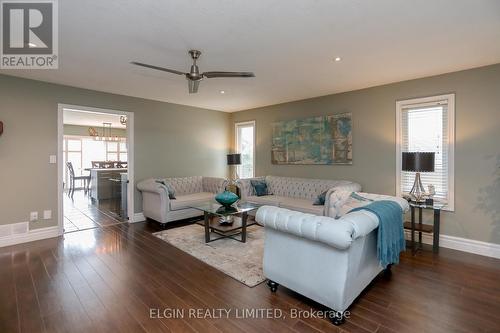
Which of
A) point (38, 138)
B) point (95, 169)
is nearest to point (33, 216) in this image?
point (38, 138)

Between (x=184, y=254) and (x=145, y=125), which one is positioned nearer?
(x=184, y=254)

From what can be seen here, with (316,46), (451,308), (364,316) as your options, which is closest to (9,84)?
(316,46)

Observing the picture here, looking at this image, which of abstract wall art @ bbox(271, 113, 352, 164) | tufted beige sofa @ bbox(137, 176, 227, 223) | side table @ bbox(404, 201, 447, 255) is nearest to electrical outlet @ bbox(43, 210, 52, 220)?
tufted beige sofa @ bbox(137, 176, 227, 223)

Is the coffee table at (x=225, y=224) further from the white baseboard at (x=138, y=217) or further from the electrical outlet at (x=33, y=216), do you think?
the electrical outlet at (x=33, y=216)

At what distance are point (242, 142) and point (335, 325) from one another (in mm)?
5488

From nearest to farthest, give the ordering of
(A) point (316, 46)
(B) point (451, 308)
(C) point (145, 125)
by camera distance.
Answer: (B) point (451, 308) < (A) point (316, 46) < (C) point (145, 125)

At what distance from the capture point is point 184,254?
11.9 feet

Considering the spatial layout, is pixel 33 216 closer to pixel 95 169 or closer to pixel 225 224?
pixel 225 224

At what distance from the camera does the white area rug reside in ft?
9.94

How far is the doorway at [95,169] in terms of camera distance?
197 inches

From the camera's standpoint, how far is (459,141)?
12.4 feet

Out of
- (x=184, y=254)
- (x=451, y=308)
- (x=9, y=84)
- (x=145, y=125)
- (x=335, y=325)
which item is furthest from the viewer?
(x=145, y=125)

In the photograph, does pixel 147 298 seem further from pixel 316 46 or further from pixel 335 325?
pixel 316 46

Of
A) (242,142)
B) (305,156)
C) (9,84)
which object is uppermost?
(9,84)
